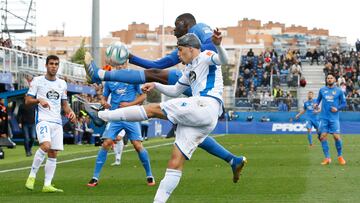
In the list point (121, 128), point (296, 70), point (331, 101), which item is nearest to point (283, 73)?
point (296, 70)

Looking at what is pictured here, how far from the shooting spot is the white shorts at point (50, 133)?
14094mm

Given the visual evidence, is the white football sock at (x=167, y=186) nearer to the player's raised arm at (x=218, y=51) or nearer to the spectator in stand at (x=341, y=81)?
the player's raised arm at (x=218, y=51)

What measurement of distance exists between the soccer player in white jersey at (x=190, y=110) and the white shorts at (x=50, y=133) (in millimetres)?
4010

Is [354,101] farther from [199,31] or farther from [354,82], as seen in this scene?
[199,31]

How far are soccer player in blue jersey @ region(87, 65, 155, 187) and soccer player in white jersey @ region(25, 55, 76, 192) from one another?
886 mm

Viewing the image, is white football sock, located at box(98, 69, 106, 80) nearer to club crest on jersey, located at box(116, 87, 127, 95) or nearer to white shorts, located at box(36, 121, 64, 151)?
white shorts, located at box(36, 121, 64, 151)

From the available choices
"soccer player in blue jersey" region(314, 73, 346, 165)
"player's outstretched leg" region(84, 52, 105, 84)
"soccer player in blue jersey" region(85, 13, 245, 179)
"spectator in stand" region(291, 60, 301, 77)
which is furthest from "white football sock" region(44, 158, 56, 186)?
"spectator in stand" region(291, 60, 301, 77)

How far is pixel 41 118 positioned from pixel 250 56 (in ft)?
197

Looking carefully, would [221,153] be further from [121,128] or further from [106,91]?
[106,91]

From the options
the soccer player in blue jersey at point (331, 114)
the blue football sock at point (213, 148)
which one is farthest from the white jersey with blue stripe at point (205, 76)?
the soccer player in blue jersey at point (331, 114)

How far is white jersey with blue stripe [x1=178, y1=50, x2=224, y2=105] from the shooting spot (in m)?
10.4

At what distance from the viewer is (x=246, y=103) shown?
2313 inches

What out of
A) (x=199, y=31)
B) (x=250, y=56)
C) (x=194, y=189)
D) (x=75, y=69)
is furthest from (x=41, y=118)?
(x=250, y=56)

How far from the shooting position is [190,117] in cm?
1010
